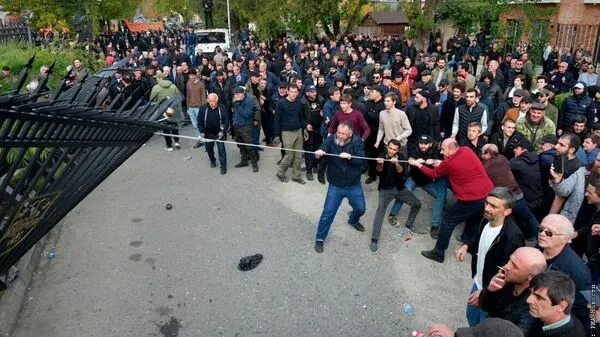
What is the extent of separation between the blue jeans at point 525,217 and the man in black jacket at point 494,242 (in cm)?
162

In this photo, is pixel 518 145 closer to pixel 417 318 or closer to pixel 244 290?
pixel 417 318

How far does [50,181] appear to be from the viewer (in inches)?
134

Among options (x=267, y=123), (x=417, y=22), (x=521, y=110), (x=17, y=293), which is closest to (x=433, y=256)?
(x=521, y=110)

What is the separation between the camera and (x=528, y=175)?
555cm

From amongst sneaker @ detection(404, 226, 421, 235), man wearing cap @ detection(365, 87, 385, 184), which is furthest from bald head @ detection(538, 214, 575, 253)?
man wearing cap @ detection(365, 87, 385, 184)

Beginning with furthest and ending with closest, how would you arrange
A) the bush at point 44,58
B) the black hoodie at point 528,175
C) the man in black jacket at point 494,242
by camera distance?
the bush at point 44,58 → the black hoodie at point 528,175 → the man in black jacket at point 494,242

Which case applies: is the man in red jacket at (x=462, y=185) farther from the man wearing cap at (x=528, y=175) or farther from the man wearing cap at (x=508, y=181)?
the man wearing cap at (x=528, y=175)

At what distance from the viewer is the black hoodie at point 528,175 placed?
18.2 feet

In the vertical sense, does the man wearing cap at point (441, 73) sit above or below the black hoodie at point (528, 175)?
above

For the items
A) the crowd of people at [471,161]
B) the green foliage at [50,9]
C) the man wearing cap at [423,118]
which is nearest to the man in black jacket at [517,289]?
the crowd of people at [471,161]

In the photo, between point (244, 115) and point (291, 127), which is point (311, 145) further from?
point (244, 115)

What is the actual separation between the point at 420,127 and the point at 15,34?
1463cm

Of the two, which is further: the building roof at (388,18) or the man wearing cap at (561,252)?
the building roof at (388,18)

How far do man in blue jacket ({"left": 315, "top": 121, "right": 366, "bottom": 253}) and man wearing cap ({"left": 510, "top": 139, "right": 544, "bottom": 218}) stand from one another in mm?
1908
